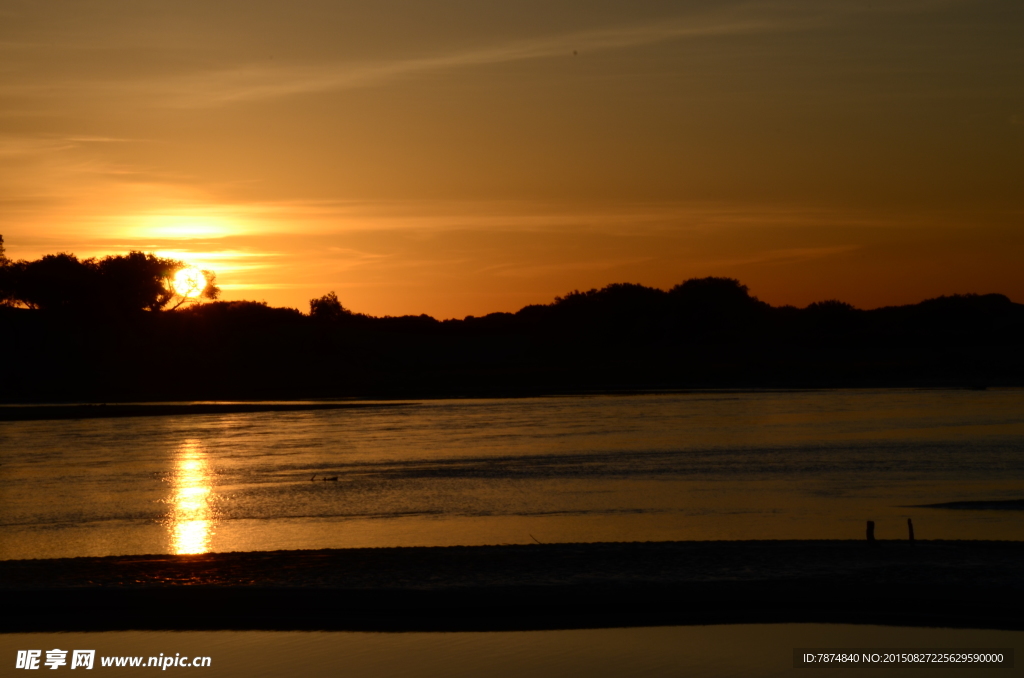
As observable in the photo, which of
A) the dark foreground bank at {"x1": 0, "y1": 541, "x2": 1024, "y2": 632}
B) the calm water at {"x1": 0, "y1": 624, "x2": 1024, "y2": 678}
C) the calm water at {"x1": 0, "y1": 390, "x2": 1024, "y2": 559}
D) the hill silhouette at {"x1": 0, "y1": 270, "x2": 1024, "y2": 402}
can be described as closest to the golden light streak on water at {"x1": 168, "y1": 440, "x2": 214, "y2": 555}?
the calm water at {"x1": 0, "y1": 390, "x2": 1024, "y2": 559}

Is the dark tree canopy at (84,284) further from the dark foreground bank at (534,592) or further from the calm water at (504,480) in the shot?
the dark foreground bank at (534,592)

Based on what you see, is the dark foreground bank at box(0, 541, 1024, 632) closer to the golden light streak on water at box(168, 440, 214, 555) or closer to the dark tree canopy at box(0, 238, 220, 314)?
the golden light streak on water at box(168, 440, 214, 555)

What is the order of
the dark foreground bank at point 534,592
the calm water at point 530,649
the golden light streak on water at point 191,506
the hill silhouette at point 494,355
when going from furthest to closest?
the hill silhouette at point 494,355 < the golden light streak on water at point 191,506 < the dark foreground bank at point 534,592 < the calm water at point 530,649

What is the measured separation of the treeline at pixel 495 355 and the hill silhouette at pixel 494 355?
258mm

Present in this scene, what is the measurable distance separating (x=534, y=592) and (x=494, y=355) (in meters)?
142

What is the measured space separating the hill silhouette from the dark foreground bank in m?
64.7

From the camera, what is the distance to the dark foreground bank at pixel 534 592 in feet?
39.2

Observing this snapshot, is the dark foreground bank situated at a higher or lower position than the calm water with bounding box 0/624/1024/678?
higher

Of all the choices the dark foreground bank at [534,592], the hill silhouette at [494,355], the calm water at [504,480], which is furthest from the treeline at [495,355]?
the dark foreground bank at [534,592]

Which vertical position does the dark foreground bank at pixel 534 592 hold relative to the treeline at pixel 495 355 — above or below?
below

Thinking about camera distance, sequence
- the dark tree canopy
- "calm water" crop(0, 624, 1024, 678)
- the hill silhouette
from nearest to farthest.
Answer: "calm water" crop(0, 624, 1024, 678) < the hill silhouette < the dark tree canopy

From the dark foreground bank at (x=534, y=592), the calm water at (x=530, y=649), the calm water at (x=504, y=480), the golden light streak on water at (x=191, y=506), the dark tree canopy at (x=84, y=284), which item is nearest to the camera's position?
the calm water at (x=530, y=649)

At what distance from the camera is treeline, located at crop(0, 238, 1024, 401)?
8962 centimetres

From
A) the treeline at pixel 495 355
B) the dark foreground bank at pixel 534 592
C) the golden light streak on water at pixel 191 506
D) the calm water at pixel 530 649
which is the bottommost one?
the calm water at pixel 530 649
